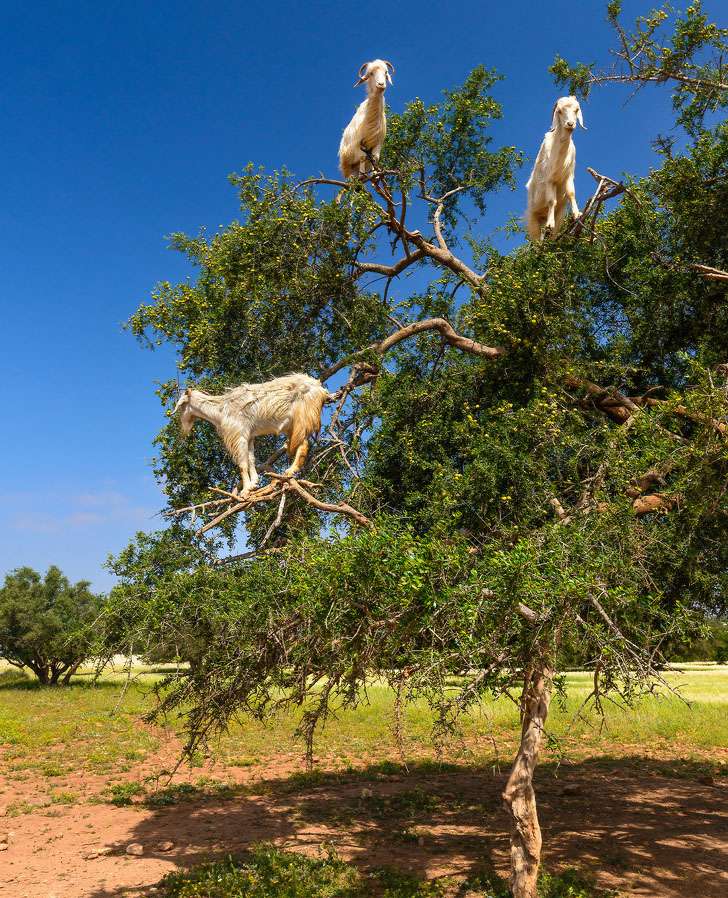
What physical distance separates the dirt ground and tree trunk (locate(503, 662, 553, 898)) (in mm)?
1918

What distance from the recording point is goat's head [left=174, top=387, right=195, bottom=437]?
8016 millimetres

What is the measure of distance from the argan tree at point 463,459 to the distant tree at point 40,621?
23853mm

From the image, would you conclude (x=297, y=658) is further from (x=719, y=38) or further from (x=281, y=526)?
(x=719, y=38)

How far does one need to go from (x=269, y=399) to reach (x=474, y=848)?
687 cm

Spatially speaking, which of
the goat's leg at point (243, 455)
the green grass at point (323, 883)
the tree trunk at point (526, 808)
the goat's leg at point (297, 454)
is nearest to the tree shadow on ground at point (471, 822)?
the green grass at point (323, 883)

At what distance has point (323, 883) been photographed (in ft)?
27.7

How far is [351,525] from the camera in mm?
7273

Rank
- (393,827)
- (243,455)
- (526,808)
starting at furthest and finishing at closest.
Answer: (393,827), (243,455), (526,808)

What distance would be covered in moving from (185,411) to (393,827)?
7336 mm

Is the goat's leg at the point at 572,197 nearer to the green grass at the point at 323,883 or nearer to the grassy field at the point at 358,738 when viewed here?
the green grass at the point at 323,883

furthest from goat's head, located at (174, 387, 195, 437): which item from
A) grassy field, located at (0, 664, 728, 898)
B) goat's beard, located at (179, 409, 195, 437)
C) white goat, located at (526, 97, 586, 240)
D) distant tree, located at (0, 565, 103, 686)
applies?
distant tree, located at (0, 565, 103, 686)

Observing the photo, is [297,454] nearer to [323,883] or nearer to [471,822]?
[323,883]

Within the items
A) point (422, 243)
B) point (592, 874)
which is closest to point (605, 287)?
point (422, 243)

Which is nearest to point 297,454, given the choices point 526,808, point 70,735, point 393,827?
point 526,808
